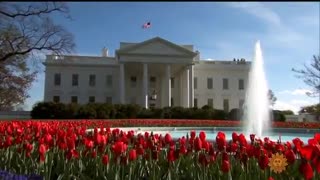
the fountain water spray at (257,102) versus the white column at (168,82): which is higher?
the white column at (168,82)

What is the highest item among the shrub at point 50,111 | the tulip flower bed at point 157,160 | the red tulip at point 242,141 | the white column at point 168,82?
the white column at point 168,82

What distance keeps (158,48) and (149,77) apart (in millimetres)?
9341

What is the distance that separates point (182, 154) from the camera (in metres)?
5.74

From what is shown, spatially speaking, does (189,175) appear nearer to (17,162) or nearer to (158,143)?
(158,143)

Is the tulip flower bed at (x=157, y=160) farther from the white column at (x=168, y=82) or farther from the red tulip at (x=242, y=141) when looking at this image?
the white column at (x=168, y=82)

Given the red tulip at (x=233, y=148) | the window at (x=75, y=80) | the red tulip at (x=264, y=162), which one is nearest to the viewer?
the red tulip at (x=264, y=162)

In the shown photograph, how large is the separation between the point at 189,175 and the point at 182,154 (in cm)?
Result: 58

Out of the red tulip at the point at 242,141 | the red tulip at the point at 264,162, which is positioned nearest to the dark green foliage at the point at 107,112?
the red tulip at the point at 242,141

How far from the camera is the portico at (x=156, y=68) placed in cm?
5838

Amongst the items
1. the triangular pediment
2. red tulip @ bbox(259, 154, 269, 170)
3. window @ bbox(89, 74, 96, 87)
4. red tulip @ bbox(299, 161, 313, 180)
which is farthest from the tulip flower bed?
window @ bbox(89, 74, 96, 87)

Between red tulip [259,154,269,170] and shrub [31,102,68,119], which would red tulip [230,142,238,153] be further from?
shrub [31,102,68,119]

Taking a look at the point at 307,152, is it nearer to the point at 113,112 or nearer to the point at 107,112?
the point at 107,112

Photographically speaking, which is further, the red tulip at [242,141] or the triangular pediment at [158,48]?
the triangular pediment at [158,48]

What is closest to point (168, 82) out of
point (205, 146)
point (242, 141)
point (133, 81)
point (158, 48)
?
point (158, 48)
